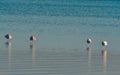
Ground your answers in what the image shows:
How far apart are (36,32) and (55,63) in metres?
13.6

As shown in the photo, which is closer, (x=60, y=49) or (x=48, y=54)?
(x=48, y=54)

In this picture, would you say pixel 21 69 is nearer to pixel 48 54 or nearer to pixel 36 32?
pixel 48 54

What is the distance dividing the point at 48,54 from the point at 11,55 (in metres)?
1.82

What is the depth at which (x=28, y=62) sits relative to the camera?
27.1 meters

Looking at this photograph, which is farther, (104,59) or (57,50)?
(57,50)

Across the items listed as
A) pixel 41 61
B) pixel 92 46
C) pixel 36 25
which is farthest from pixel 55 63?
pixel 36 25

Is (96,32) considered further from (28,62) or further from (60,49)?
(28,62)

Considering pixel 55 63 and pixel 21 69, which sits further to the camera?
pixel 55 63

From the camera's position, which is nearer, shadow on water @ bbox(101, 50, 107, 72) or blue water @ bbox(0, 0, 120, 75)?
blue water @ bbox(0, 0, 120, 75)

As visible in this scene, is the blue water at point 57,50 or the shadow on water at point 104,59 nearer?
the blue water at point 57,50

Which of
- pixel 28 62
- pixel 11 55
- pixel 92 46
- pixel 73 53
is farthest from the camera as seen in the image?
pixel 92 46

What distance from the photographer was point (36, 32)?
40.8 m

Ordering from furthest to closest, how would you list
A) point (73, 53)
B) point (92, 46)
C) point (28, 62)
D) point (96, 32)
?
1. point (96, 32)
2. point (92, 46)
3. point (73, 53)
4. point (28, 62)

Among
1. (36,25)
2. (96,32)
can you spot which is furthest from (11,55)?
(36,25)
